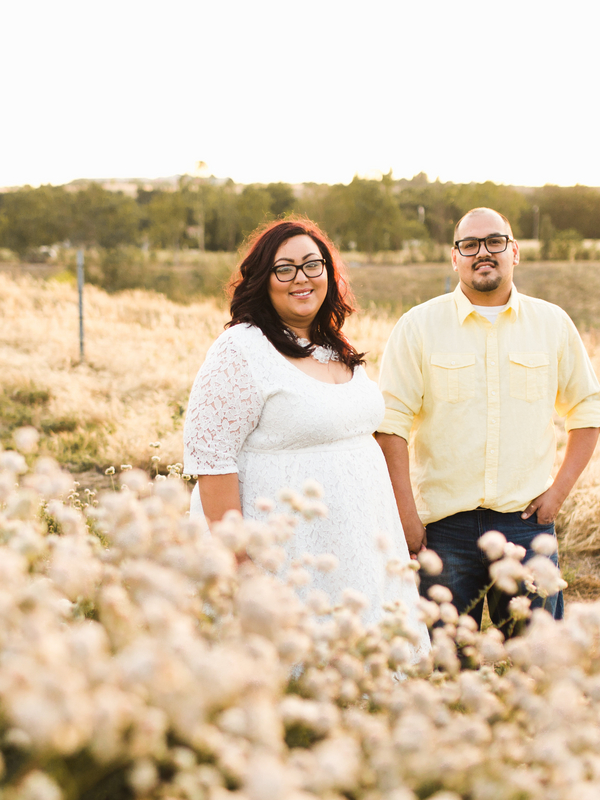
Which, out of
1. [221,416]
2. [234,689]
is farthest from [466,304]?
[234,689]

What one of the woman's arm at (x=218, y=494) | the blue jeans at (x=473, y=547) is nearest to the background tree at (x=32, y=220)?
the blue jeans at (x=473, y=547)

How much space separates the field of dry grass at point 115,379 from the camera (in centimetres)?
527

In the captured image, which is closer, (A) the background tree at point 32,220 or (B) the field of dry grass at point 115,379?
(B) the field of dry grass at point 115,379

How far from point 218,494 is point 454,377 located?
1216 millimetres

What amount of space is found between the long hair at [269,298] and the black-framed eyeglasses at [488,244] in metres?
0.55

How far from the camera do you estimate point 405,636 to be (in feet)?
4.29

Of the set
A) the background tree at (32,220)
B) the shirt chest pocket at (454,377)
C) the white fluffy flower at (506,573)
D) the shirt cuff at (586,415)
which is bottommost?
the white fluffy flower at (506,573)

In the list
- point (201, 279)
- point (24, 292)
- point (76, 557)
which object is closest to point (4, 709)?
point (76, 557)

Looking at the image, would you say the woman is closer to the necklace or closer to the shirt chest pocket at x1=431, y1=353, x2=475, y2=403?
the necklace

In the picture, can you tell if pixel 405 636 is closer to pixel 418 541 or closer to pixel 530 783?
pixel 530 783

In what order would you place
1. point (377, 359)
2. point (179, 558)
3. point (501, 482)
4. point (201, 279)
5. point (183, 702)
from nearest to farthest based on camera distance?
1. point (183, 702)
2. point (179, 558)
3. point (501, 482)
4. point (377, 359)
5. point (201, 279)

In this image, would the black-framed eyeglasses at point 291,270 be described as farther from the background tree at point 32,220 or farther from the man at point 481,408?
the background tree at point 32,220

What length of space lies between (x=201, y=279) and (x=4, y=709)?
25443 mm

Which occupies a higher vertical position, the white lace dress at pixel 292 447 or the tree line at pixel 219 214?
the tree line at pixel 219 214
